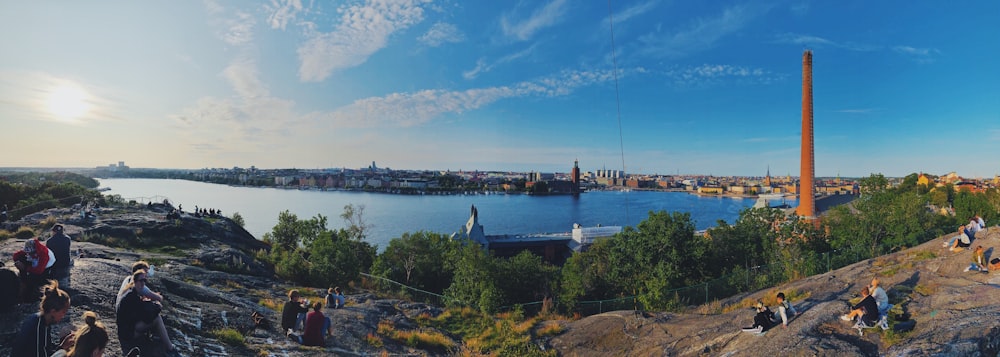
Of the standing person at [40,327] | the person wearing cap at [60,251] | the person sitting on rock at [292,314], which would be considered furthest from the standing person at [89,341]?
the person wearing cap at [60,251]

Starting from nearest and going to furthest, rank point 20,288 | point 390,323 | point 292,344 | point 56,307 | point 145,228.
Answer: point 56,307
point 20,288
point 292,344
point 390,323
point 145,228

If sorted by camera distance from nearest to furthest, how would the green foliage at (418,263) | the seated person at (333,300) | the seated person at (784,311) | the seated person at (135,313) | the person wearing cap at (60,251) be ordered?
1. the seated person at (135,313)
2. the person wearing cap at (60,251)
3. the seated person at (784,311)
4. the seated person at (333,300)
5. the green foliage at (418,263)

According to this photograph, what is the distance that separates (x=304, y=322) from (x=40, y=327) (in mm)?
3947

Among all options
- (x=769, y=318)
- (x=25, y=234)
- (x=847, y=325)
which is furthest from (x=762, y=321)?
(x=25, y=234)

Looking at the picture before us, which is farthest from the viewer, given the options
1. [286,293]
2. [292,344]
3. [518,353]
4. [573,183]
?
[573,183]

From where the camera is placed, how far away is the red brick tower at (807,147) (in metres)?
37.2

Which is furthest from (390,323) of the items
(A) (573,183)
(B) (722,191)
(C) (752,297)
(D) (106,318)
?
(B) (722,191)

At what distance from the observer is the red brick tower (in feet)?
122

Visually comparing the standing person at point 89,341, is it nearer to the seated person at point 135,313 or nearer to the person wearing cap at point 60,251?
the seated person at point 135,313

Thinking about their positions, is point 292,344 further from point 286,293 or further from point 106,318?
Result: point 286,293

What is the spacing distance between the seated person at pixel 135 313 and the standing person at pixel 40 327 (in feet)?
3.07

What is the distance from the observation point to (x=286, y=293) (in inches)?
466

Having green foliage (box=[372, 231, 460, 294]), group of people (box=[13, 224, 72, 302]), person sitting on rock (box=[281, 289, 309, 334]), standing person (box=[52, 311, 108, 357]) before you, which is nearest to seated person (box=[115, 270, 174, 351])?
standing person (box=[52, 311, 108, 357])

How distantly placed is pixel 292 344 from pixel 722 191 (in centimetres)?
18450
